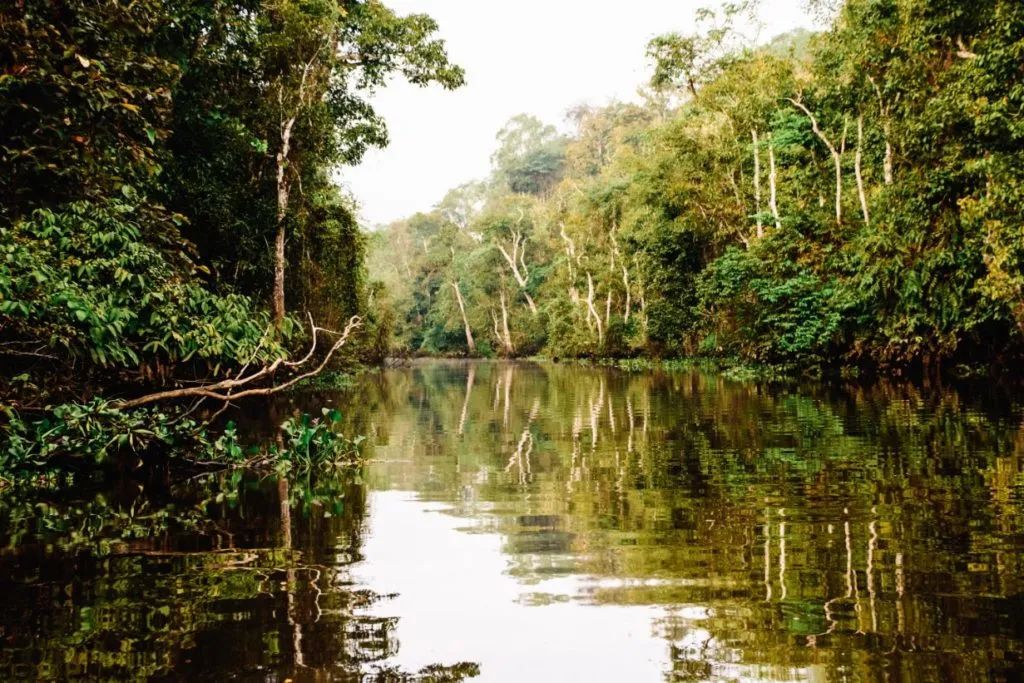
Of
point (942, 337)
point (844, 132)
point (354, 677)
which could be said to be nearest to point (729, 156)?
point (844, 132)

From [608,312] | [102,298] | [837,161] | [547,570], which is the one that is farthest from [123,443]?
[608,312]

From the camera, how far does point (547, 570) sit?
4.27m

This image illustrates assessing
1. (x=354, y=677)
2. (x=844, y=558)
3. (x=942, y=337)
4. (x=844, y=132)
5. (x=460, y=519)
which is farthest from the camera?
(x=844, y=132)

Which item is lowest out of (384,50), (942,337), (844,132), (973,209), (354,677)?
(354,677)

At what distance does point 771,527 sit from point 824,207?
948 inches

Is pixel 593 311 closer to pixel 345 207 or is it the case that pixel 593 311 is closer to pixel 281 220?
pixel 345 207

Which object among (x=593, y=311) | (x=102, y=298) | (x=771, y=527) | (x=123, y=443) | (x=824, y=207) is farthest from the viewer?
(x=593, y=311)

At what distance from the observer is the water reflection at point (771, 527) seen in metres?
3.04

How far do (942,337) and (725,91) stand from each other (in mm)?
13772

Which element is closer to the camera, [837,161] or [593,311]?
[837,161]

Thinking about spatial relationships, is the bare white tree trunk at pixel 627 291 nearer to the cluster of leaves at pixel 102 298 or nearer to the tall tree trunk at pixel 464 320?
the tall tree trunk at pixel 464 320

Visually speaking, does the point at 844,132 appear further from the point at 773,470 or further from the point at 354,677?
the point at 354,677

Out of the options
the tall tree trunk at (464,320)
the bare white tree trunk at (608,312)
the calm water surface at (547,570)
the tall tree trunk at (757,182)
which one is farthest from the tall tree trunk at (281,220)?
the tall tree trunk at (464,320)

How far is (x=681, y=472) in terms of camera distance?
723 cm
